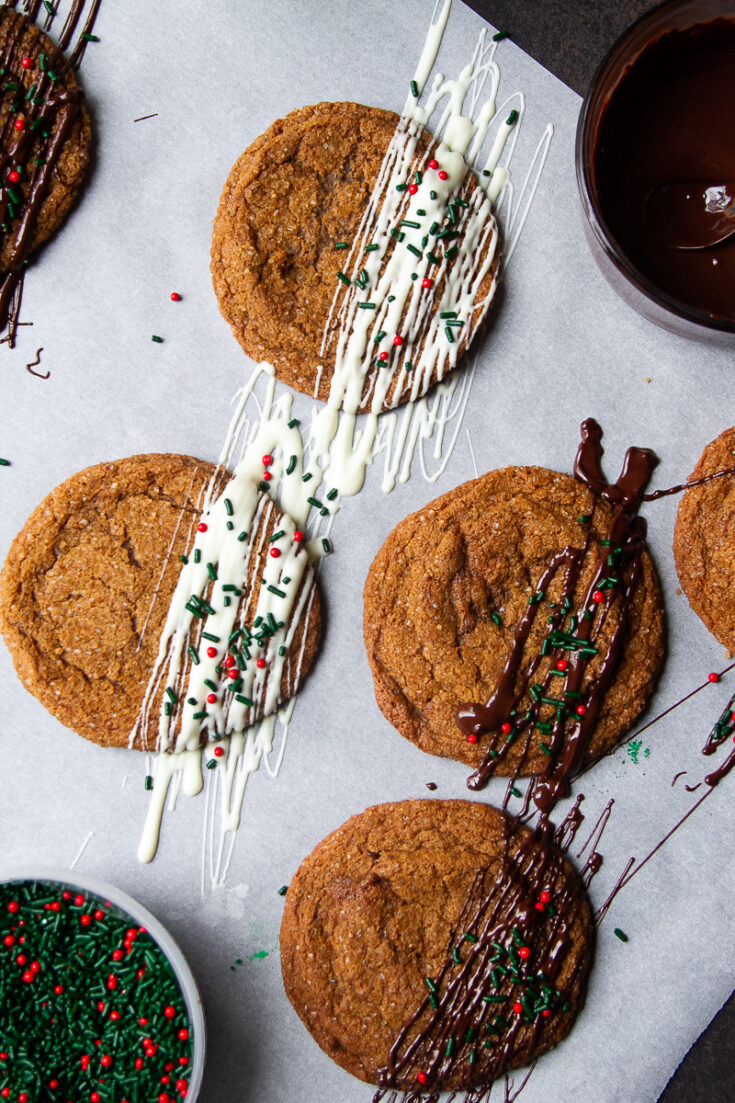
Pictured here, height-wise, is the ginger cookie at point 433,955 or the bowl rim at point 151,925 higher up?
the ginger cookie at point 433,955

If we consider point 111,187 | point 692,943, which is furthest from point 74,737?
point 692,943

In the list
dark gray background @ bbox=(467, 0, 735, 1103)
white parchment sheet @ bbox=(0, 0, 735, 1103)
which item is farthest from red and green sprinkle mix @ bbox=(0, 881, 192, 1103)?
dark gray background @ bbox=(467, 0, 735, 1103)

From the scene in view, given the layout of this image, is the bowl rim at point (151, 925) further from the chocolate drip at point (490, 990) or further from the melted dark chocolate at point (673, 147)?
the melted dark chocolate at point (673, 147)

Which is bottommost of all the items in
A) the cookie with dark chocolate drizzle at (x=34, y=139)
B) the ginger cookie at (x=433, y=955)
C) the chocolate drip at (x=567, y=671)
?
the ginger cookie at (x=433, y=955)

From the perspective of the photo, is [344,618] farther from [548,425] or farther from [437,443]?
[548,425]

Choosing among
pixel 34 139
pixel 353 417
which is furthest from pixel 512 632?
pixel 34 139

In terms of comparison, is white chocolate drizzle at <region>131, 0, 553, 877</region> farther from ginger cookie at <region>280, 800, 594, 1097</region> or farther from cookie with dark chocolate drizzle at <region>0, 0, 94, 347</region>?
cookie with dark chocolate drizzle at <region>0, 0, 94, 347</region>

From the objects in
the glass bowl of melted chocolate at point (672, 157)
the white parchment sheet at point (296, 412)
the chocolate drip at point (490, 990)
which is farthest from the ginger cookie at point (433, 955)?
the glass bowl of melted chocolate at point (672, 157)
